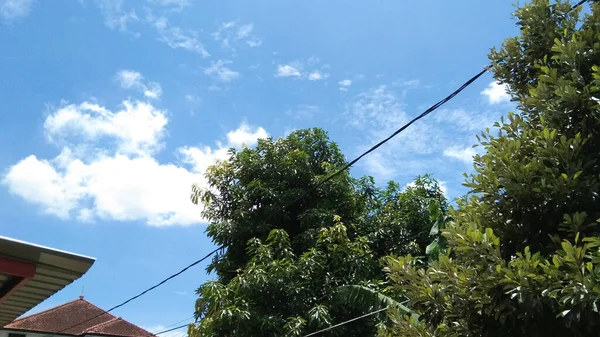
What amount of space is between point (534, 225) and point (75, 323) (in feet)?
92.5

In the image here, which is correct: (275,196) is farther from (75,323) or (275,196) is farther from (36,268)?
(75,323)

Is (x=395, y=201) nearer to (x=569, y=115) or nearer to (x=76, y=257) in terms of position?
(x=569, y=115)

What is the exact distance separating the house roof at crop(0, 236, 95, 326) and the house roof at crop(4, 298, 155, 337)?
23.3 meters

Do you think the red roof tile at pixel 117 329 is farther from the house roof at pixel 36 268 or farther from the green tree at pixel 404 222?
the house roof at pixel 36 268

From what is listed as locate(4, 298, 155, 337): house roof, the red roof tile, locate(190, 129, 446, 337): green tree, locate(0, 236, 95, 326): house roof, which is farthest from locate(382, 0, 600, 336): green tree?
locate(4, 298, 155, 337): house roof

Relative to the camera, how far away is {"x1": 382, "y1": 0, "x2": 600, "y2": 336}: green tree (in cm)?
352

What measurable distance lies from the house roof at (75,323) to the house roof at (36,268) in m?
23.3

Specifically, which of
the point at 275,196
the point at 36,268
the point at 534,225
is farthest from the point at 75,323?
the point at 534,225

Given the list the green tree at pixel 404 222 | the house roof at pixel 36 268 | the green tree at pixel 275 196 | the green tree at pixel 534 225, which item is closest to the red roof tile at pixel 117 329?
the green tree at pixel 275 196

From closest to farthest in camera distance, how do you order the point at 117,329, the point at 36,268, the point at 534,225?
the point at 36,268
the point at 534,225
the point at 117,329

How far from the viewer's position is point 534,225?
429cm

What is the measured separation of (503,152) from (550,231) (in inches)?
29.6

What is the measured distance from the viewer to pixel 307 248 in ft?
38.7

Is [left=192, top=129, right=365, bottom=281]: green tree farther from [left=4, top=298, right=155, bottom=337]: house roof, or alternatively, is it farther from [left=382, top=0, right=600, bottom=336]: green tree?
[left=4, top=298, right=155, bottom=337]: house roof
